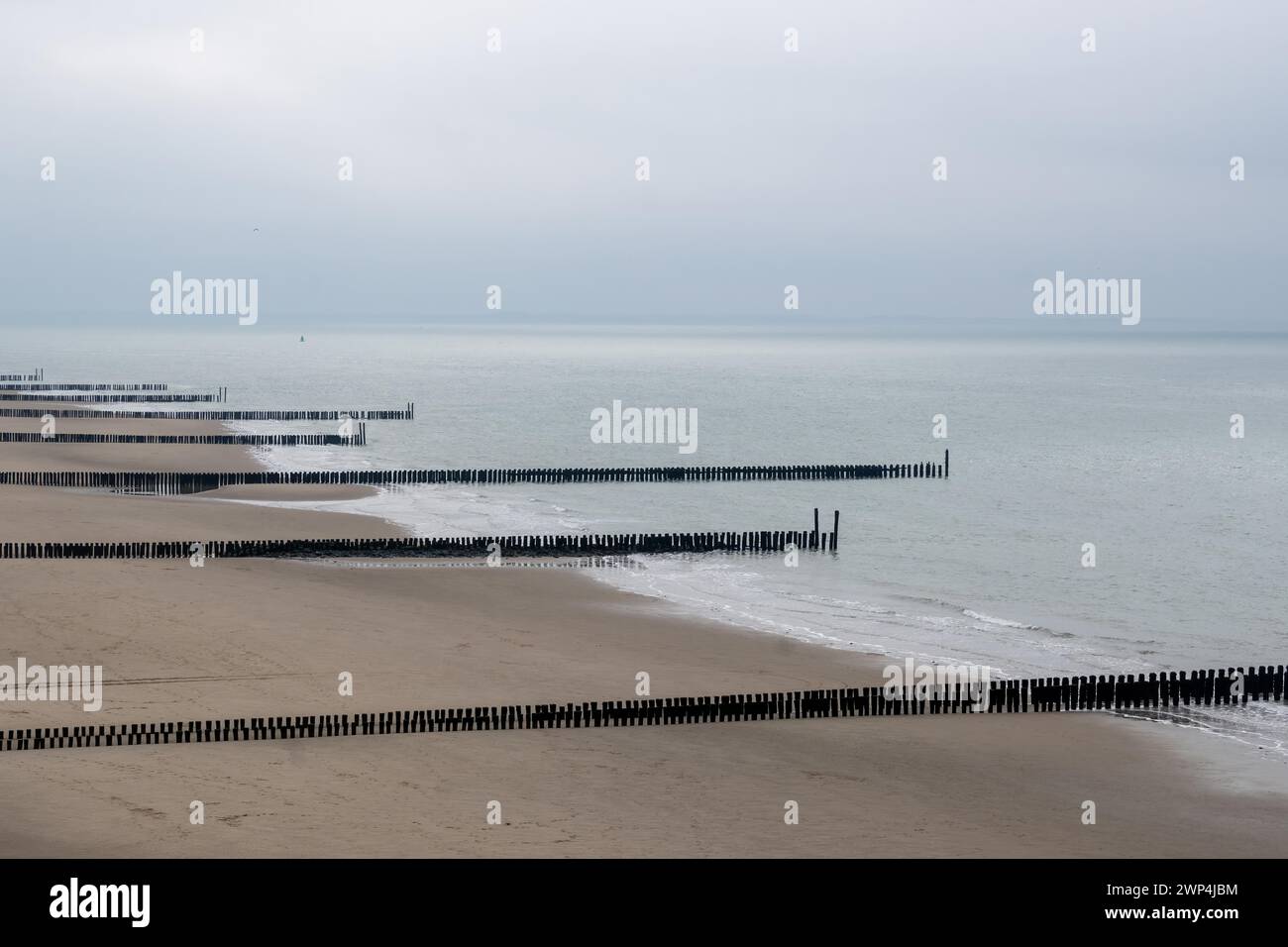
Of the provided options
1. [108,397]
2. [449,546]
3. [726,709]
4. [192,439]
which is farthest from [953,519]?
[108,397]

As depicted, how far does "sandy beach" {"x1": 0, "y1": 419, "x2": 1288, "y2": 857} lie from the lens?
19.1 m

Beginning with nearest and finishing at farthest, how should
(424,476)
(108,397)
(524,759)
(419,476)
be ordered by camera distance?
(524,759)
(419,476)
(424,476)
(108,397)

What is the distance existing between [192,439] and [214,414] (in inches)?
985

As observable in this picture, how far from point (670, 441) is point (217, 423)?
120 feet

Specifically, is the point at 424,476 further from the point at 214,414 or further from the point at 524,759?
the point at 524,759

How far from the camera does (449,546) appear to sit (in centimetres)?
4888

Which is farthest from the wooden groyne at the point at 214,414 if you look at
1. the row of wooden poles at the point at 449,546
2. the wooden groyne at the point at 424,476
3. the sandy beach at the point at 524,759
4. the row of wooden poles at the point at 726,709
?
the row of wooden poles at the point at 726,709

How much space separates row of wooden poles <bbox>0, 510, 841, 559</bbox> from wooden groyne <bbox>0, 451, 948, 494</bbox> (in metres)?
20.1

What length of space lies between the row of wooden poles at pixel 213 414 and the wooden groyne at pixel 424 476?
38165 millimetres

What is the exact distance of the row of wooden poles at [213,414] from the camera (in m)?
104

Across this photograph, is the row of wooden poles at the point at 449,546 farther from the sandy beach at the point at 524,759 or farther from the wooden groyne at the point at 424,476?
the wooden groyne at the point at 424,476

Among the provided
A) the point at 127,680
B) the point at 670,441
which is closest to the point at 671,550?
the point at 127,680
